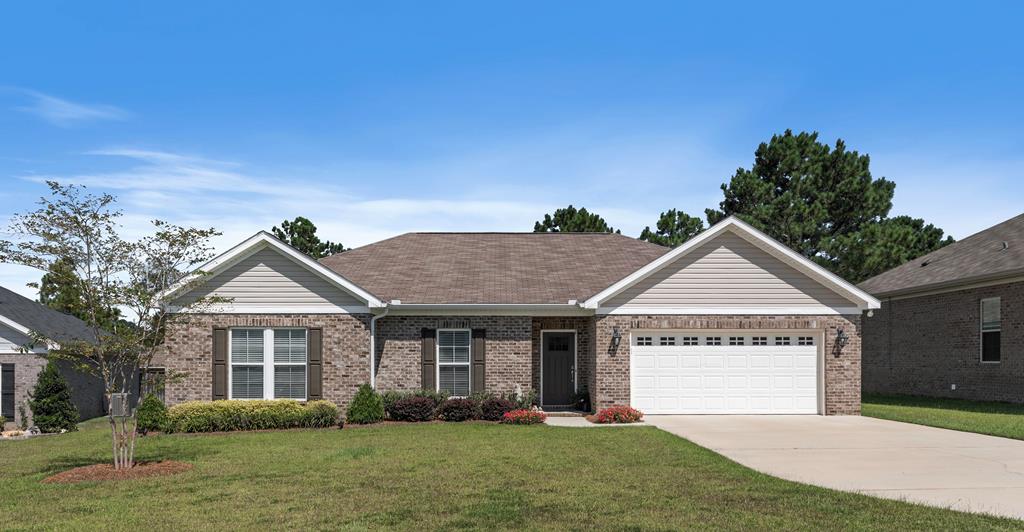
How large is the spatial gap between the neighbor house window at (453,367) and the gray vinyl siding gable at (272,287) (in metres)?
2.55

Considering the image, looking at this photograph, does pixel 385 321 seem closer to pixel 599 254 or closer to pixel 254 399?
pixel 254 399

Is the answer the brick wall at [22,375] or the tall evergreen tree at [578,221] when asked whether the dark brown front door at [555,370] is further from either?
the tall evergreen tree at [578,221]

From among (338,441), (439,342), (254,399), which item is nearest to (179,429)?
(254,399)

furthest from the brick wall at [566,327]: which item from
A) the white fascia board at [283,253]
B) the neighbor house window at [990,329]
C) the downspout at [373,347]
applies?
the neighbor house window at [990,329]

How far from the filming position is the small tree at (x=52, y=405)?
21.2 metres

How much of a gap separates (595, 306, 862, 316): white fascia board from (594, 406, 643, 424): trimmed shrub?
2572mm

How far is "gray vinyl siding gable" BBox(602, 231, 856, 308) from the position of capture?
20969 mm

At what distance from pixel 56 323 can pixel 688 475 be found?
934 inches

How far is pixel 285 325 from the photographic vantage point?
1991 cm

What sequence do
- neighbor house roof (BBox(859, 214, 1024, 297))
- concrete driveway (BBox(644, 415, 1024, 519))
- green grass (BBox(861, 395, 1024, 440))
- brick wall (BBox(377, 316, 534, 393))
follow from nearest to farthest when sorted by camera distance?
concrete driveway (BBox(644, 415, 1024, 519)) → green grass (BBox(861, 395, 1024, 440)) → brick wall (BBox(377, 316, 534, 393)) → neighbor house roof (BBox(859, 214, 1024, 297))

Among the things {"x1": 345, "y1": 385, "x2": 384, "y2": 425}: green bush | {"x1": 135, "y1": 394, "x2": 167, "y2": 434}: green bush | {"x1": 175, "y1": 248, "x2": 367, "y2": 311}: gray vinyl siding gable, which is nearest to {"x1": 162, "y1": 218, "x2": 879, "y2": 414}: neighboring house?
{"x1": 175, "y1": 248, "x2": 367, "y2": 311}: gray vinyl siding gable

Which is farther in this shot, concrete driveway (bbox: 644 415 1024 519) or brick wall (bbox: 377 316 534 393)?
brick wall (bbox: 377 316 534 393)

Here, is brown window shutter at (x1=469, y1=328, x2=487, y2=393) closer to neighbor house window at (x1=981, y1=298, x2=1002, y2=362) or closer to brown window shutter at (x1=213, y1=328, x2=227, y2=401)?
brown window shutter at (x1=213, y1=328, x2=227, y2=401)

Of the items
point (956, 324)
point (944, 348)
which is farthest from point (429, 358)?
point (944, 348)
